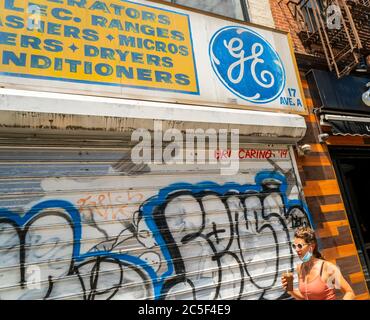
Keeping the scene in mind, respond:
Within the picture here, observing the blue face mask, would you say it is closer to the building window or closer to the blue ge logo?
the blue ge logo

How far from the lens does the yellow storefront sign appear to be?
3307 millimetres

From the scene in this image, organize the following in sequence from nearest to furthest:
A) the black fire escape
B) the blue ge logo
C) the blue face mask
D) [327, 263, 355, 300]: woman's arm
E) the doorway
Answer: [327, 263, 355, 300]: woman's arm → the blue face mask → the blue ge logo → the doorway → the black fire escape

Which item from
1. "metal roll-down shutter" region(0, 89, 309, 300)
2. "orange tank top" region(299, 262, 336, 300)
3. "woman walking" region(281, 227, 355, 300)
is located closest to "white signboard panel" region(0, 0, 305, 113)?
"metal roll-down shutter" region(0, 89, 309, 300)

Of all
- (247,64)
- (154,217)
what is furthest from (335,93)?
(154,217)

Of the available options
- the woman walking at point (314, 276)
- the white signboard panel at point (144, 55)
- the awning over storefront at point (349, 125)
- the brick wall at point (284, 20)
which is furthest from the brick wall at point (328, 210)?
the brick wall at point (284, 20)

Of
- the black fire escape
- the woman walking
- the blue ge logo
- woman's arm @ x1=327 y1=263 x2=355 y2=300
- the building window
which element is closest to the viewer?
woman's arm @ x1=327 y1=263 x2=355 y2=300

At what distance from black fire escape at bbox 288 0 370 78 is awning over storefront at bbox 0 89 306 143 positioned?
258cm

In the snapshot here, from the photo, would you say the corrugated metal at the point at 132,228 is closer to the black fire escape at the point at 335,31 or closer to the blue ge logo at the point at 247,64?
the blue ge logo at the point at 247,64

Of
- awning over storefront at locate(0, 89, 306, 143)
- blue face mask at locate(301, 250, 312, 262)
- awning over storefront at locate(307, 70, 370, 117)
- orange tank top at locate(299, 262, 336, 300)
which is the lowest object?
orange tank top at locate(299, 262, 336, 300)

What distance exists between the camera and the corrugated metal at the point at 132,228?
2891 millimetres

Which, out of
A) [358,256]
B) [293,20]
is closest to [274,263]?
[358,256]

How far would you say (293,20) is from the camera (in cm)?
654

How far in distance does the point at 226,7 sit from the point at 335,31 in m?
2.40

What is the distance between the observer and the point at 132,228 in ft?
10.9
